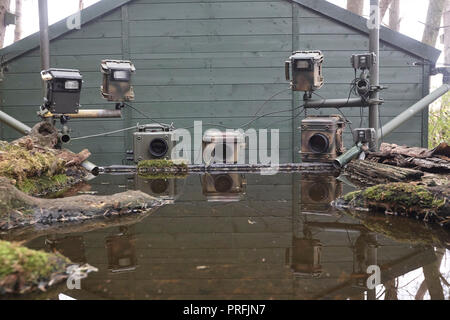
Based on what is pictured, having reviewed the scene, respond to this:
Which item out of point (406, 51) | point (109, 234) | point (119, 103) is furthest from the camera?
point (406, 51)

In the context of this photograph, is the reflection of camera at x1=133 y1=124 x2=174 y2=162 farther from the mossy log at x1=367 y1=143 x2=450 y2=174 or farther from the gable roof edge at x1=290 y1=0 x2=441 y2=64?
the gable roof edge at x1=290 y1=0 x2=441 y2=64

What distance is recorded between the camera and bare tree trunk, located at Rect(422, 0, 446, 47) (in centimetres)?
1192

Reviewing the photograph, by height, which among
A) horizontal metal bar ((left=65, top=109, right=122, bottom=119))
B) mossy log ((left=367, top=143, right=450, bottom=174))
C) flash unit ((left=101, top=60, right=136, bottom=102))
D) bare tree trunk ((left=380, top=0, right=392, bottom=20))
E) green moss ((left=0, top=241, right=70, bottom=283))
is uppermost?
bare tree trunk ((left=380, top=0, right=392, bottom=20))

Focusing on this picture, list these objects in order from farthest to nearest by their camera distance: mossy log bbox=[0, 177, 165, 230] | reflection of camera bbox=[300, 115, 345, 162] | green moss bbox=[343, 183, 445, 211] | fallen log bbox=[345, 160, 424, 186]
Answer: reflection of camera bbox=[300, 115, 345, 162] < fallen log bbox=[345, 160, 424, 186] < green moss bbox=[343, 183, 445, 211] < mossy log bbox=[0, 177, 165, 230]

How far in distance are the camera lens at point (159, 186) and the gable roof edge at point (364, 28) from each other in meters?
4.31

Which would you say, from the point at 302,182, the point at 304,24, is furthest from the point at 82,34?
the point at 302,182

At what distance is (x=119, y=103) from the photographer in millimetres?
6559

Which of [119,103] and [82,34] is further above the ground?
[82,34]

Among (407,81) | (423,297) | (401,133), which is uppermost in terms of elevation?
(407,81)

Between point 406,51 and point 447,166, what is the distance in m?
3.81

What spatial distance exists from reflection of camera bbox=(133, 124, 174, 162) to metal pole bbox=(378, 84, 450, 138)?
3081 millimetres

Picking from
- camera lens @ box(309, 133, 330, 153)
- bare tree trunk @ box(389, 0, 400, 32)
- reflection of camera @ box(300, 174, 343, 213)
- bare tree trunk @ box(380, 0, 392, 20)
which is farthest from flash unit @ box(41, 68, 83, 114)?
bare tree trunk @ box(380, 0, 392, 20)

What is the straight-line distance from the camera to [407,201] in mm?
3264
